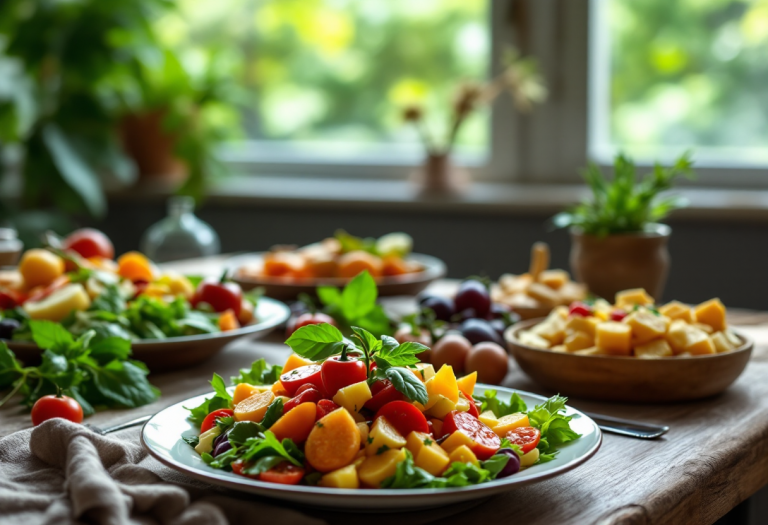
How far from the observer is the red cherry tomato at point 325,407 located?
2.55ft

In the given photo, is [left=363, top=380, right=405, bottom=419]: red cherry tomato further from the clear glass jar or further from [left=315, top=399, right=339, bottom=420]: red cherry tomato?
the clear glass jar

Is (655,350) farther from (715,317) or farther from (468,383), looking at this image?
(468,383)

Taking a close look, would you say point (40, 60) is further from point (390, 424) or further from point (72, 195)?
point (390, 424)

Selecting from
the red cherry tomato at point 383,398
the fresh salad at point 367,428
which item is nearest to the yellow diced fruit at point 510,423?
the fresh salad at point 367,428

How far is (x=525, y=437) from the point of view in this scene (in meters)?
0.83

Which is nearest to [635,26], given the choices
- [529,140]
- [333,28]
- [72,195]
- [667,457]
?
[529,140]

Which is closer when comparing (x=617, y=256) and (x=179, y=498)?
(x=179, y=498)

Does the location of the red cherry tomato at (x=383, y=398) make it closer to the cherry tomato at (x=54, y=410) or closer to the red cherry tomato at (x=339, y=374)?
the red cherry tomato at (x=339, y=374)

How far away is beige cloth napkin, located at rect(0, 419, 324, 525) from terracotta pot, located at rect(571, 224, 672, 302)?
3.21 ft

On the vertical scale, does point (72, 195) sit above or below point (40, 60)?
below

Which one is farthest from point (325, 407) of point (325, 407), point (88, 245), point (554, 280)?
point (88, 245)

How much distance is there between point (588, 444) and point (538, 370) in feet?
1.18

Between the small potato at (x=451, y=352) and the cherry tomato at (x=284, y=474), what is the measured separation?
475mm

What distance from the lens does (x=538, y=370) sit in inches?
46.8
